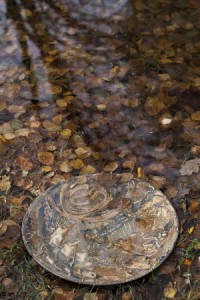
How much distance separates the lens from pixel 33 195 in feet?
11.6

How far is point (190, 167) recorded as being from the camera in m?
3.69

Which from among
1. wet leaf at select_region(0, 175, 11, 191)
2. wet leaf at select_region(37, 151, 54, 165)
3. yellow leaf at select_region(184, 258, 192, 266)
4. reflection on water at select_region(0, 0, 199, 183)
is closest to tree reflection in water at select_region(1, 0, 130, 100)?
reflection on water at select_region(0, 0, 199, 183)

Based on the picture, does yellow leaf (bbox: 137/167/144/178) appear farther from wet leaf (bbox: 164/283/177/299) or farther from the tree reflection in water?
the tree reflection in water

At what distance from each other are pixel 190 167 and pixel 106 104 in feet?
3.27

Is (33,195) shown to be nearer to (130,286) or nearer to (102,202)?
(102,202)

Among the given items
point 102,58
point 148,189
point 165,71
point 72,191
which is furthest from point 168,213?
point 102,58

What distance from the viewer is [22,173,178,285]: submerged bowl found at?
116 inches

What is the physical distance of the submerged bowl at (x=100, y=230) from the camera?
2.94 m

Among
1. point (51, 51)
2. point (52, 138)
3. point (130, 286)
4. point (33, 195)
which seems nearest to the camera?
point (130, 286)

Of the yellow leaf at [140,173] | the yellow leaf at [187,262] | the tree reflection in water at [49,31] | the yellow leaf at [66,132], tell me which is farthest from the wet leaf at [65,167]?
the yellow leaf at [187,262]

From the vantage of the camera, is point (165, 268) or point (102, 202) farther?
point (102, 202)

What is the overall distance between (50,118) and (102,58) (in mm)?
977

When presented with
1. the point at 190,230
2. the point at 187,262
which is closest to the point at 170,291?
the point at 187,262

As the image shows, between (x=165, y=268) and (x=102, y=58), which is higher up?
(x=102, y=58)
